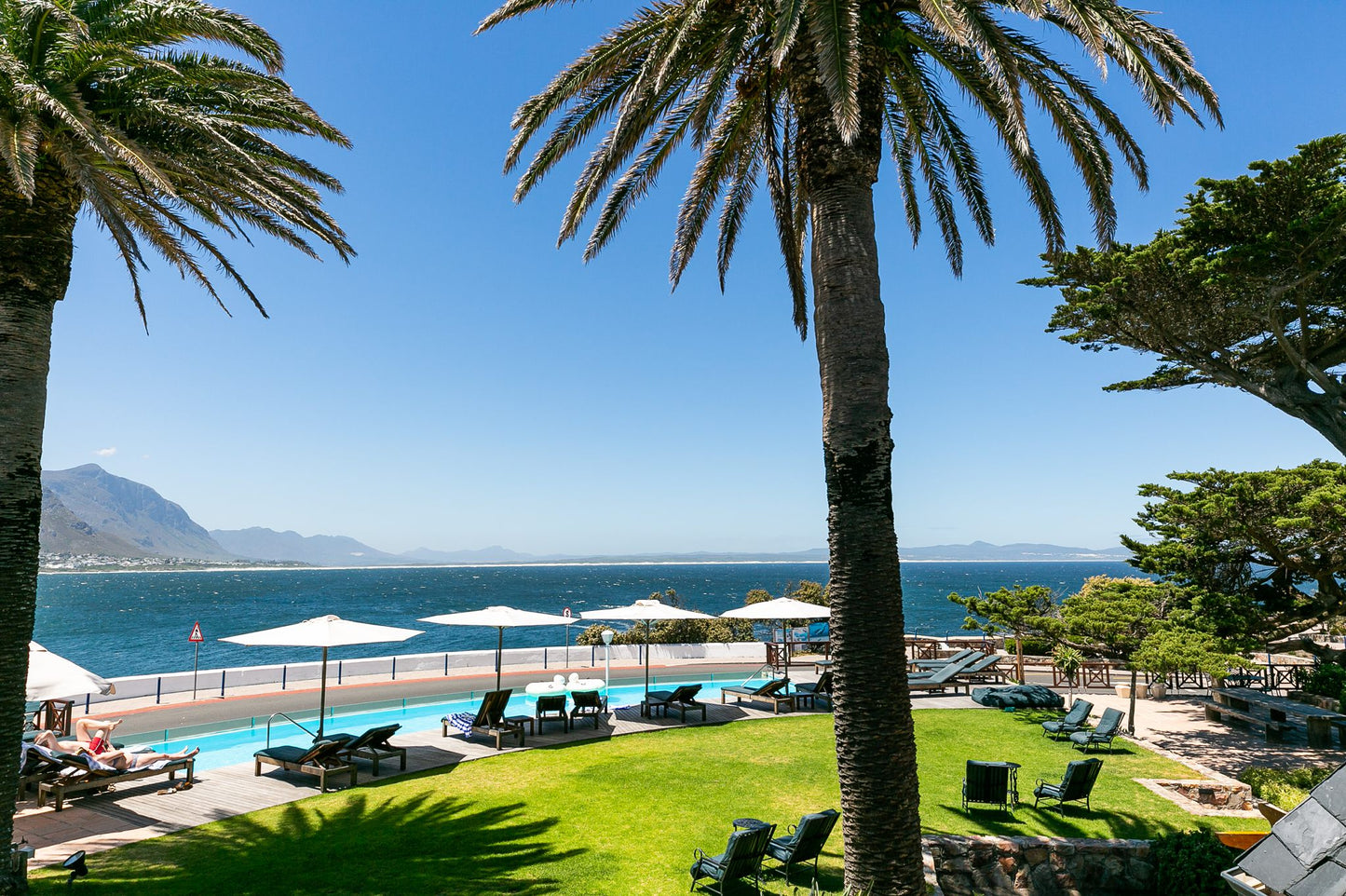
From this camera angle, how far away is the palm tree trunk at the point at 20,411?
661cm

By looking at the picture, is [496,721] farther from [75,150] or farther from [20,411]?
[75,150]

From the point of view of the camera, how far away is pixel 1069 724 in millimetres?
15141

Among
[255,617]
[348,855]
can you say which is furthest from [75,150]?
[255,617]

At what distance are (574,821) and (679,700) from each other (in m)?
7.31

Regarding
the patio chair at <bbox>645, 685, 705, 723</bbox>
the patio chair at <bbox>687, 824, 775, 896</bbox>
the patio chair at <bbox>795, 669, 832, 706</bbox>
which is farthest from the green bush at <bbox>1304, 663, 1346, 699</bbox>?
the patio chair at <bbox>687, 824, 775, 896</bbox>

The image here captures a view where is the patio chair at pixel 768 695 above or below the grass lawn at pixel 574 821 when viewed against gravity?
below

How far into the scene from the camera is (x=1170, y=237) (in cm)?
1460

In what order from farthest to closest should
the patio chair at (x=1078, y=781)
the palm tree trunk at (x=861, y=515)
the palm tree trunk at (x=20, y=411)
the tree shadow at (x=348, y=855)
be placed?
1. the patio chair at (x=1078, y=781)
2. the tree shadow at (x=348, y=855)
3. the palm tree trunk at (x=20, y=411)
4. the palm tree trunk at (x=861, y=515)

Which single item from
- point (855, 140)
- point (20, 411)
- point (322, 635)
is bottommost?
point (322, 635)

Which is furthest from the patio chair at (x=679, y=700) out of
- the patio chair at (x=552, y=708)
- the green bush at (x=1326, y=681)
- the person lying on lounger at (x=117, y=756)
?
the green bush at (x=1326, y=681)

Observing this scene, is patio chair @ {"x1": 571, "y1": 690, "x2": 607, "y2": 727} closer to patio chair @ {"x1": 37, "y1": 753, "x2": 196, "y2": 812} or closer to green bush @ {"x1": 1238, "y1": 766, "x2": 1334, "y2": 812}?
patio chair @ {"x1": 37, "y1": 753, "x2": 196, "y2": 812}

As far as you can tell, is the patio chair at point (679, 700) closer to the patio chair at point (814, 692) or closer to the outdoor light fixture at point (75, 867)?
the patio chair at point (814, 692)

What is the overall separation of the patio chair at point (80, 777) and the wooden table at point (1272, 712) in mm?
21827

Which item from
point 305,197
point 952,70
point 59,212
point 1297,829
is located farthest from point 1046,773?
point 59,212
